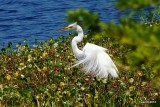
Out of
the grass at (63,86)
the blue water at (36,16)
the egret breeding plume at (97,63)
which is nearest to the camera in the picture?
the grass at (63,86)

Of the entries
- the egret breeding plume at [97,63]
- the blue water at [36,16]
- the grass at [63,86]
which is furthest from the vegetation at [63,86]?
the blue water at [36,16]

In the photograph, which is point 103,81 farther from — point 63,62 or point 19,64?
point 19,64

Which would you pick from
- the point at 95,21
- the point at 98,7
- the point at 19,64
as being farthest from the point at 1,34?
the point at 95,21

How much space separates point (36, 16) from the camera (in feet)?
68.2

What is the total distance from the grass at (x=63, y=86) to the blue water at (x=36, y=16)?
7735 mm

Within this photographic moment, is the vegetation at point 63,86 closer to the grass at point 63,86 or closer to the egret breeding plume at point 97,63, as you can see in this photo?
the grass at point 63,86

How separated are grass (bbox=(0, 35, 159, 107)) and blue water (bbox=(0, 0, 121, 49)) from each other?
774 cm

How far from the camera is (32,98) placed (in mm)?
7469

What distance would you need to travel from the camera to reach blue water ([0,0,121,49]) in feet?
60.0

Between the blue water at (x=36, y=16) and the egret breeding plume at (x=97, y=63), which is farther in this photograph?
the blue water at (x=36, y=16)

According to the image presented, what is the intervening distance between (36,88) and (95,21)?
5666 millimetres

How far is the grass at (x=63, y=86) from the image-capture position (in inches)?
289

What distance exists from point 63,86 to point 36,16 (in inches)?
522

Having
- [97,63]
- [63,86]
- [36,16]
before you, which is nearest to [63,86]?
[63,86]
